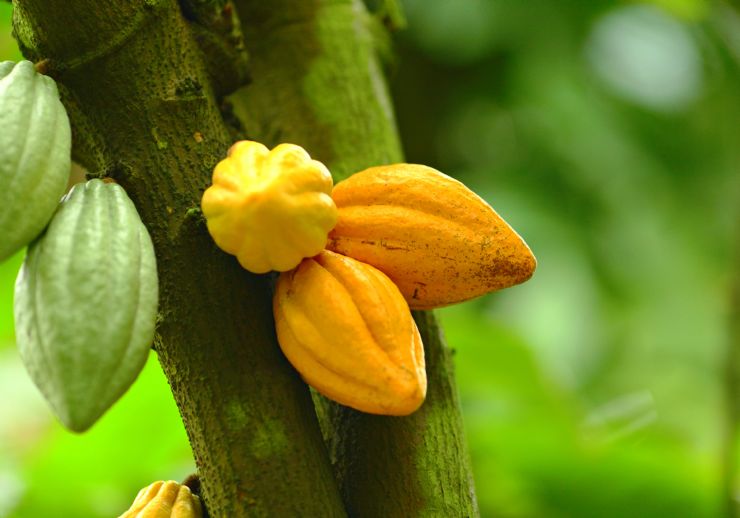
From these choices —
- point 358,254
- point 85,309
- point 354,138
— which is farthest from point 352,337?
point 354,138

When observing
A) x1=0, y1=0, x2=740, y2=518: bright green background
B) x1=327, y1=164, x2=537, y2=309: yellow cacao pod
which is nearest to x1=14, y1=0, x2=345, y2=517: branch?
x1=327, y1=164, x2=537, y2=309: yellow cacao pod

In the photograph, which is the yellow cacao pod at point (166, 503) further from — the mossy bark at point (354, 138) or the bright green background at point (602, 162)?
the bright green background at point (602, 162)

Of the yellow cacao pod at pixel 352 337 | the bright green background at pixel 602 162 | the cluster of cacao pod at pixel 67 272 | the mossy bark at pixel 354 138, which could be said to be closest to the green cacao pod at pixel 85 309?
the cluster of cacao pod at pixel 67 272

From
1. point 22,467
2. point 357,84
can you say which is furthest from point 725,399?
point 22,467

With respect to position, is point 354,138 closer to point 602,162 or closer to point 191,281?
point 191,281

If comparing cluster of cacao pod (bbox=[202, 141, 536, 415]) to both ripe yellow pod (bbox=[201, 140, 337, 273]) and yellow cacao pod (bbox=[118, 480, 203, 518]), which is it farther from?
yellow cacao pod (bbox=[118, 480, 203, 518])
